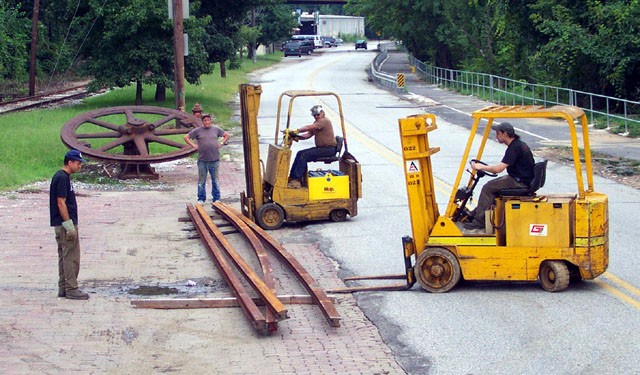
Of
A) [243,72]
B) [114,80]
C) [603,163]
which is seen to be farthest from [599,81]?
[243,72]

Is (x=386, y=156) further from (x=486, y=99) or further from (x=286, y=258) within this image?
(x=486, y=99)

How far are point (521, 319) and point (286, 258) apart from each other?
361 cm

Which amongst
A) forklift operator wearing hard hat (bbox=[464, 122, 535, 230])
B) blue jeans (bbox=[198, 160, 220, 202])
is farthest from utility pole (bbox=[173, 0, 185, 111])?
forklift operator wearing hard hat (bbox=[464, 122, 535, 230])

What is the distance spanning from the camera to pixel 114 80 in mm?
37594

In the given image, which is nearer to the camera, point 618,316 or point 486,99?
point 618,316

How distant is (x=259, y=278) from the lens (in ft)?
36.3

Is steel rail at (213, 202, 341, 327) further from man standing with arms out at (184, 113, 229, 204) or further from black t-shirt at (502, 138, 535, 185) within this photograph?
black t-shirt at (502, 138, 535, 185)

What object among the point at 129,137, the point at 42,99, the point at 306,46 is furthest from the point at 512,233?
the point at 306,46

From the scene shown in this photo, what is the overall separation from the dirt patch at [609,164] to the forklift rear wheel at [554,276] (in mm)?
9733

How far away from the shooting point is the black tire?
51.7 feet

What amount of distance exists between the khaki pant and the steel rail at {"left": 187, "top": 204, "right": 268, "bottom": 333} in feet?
5.77

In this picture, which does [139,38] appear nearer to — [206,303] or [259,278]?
[259,278]

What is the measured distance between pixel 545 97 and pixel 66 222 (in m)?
28.4

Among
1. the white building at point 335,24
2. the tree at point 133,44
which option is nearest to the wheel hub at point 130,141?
the tree at point 133,44
